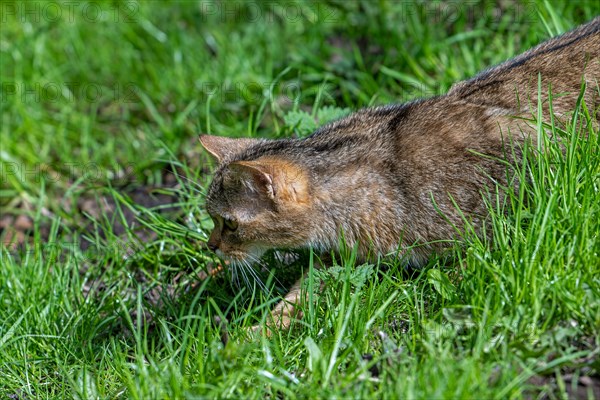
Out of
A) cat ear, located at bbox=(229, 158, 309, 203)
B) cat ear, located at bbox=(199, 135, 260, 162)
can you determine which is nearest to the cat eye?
cat ear, located at bbox=(229, 158, 309, 203)

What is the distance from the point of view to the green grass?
10.5ft

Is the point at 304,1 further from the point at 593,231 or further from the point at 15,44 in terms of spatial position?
the point at 593,231

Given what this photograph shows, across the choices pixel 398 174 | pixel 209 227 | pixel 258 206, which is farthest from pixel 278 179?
pixel 209 227

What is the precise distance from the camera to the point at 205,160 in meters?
5.80

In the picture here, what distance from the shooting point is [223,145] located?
444 cm

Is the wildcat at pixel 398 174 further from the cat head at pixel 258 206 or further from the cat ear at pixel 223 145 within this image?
the cat ear at pixel 223 145

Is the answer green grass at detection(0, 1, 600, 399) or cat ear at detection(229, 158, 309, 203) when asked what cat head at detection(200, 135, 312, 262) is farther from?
green grass at detection(0, 1, 600, 399)

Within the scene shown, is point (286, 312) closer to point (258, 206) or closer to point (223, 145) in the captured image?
point (258, 206)

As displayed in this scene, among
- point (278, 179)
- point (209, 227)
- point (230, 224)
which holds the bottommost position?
point (209, 227)

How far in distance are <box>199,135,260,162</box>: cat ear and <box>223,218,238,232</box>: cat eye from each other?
39 cm

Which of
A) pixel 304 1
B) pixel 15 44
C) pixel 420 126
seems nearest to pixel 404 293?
pixel 420 126

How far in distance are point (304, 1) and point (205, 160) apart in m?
2.02

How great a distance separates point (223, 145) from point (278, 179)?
0.64 meters

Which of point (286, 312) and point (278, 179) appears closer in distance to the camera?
point (278, 179)
